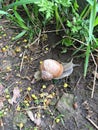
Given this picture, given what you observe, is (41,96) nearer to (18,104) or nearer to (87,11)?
(18,104)

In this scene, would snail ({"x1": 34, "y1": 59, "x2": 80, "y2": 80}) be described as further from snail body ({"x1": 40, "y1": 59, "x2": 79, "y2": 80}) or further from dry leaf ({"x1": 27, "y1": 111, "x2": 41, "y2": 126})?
dry leaf ({"x1": 27, "y1": 111, "x2": 41, "y2": 126})

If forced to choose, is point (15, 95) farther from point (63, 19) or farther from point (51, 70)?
point (63, 19)

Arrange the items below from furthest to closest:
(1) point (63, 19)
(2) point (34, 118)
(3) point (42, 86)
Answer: (1) point (63, 19)
(3) point (42, 86)
(2) point (34, 118)

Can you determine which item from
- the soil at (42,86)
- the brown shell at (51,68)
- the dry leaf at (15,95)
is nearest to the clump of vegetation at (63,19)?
the soil at (42,86)

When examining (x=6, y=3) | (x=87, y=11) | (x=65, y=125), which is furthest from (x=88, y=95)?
(x=6, y=3)

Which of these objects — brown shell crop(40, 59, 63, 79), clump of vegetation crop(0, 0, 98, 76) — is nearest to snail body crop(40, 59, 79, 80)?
brown shell crop(40, 59, 63, 79)

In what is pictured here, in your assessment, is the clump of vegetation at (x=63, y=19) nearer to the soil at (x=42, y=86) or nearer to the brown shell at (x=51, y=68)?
the soil at (x=42, y=86)

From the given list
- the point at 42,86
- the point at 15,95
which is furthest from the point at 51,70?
the point at 15,95
